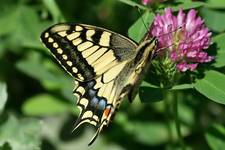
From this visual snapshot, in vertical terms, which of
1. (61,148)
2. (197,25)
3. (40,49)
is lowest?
(61,148)

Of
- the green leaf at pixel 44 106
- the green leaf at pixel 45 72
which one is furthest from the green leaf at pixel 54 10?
the green leaf at pixel 44 106

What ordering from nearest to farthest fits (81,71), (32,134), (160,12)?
(81,71) → (160,12) → (32,134)

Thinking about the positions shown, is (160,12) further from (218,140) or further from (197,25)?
(218,140)

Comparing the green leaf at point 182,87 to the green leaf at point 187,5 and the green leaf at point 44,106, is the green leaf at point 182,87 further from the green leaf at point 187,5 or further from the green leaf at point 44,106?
the green leaf at point 44,106

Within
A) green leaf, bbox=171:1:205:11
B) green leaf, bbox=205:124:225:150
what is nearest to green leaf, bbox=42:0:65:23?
green leaf, bbox=171:1:205:11

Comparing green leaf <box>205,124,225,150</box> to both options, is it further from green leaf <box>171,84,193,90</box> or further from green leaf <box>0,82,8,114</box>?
green leaf <box>0,82,8,114</box>

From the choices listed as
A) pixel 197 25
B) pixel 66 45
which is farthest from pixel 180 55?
pixel 66 45

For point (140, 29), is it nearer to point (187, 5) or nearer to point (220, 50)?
point (187, 5)
